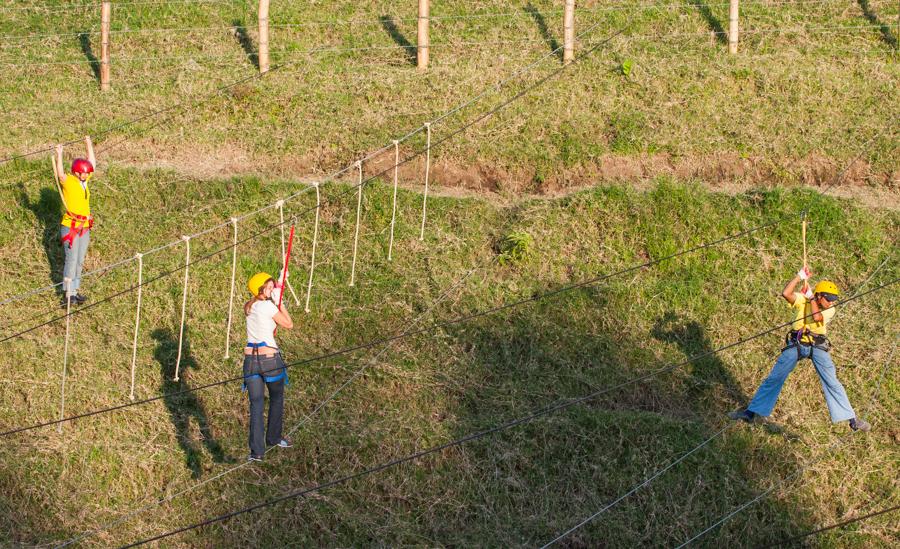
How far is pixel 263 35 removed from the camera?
1722 centimetres

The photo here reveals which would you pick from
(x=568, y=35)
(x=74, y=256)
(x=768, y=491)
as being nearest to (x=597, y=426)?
(x=768, y=491)

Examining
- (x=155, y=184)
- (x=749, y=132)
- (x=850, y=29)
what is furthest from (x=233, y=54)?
(x=850, y=29)

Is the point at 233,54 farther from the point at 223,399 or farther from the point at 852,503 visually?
the point at 852,503

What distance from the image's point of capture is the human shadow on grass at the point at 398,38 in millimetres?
17594

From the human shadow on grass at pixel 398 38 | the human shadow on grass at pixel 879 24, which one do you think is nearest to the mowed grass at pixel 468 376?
the human shadow on grass at pixel 398 38

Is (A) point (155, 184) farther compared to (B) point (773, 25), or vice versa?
(B) point (773, 25)

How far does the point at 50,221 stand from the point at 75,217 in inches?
78.2

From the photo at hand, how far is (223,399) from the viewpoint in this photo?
41.7 ft

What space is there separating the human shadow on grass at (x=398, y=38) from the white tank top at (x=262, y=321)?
7705mm

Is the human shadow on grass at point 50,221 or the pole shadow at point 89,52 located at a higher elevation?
the pole shadow at point 89,52

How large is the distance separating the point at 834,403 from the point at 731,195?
154 inches

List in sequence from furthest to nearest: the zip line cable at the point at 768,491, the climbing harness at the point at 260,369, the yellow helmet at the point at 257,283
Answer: the zip line cable at the point at 768,491, the climbing harness at the point at 260,369, the yellow helmet at the point at 257,283

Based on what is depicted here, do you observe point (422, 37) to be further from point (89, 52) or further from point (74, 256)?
point (74, 256)

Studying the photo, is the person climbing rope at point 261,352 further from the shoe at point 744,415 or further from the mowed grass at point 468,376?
the shoe at point 744,415
